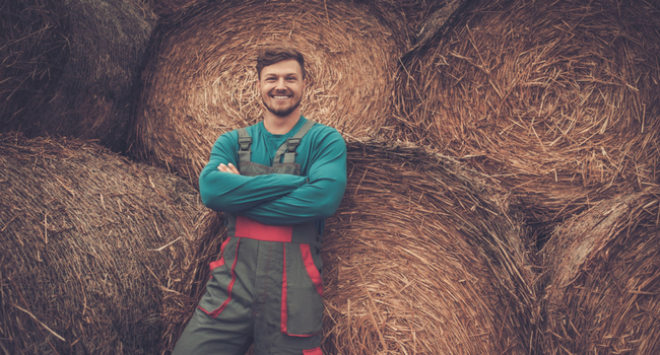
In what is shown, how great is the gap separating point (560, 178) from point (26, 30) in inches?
105

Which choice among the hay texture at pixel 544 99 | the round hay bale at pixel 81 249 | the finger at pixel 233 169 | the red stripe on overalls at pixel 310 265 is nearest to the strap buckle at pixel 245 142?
the finger at pixel 233 169

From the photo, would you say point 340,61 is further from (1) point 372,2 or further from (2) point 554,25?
(2) point 554,25

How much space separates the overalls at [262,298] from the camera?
5.32ft

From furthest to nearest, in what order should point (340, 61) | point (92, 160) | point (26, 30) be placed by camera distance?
1. point (340, 61)
2. point (92, 160)
3. point (26, 30)

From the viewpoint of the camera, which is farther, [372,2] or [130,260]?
[372,2]

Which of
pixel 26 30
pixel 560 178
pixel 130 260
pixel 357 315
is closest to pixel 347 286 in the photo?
pixel 357 315

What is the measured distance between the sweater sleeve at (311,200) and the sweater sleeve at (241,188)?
29 mm

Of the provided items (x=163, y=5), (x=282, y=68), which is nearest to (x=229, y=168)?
(x=282, y=68)

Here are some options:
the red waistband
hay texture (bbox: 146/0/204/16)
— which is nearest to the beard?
the red waistband

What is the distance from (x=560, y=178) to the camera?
231cm

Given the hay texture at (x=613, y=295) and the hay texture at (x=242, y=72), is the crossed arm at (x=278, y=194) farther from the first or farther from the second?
the hay texture at (x=613, y=295)

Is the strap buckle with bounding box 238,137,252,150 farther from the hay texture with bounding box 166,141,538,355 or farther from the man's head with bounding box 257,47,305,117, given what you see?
the hay texture with bounding box 166,141,538,355

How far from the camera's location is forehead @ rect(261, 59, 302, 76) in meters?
1.83

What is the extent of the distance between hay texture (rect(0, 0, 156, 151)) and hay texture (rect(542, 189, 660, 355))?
245 centimetres
